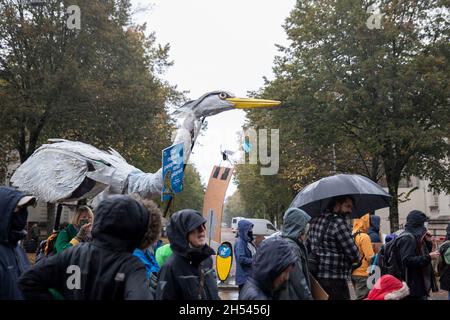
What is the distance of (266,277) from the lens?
309cm

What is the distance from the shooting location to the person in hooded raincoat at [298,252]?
375 cm

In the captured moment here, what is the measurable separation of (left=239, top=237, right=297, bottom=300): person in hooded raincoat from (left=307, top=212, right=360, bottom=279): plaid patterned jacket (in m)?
1.81

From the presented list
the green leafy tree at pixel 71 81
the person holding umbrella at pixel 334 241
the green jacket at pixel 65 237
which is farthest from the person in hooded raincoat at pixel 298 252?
the green leafy tree at pixel 71 81

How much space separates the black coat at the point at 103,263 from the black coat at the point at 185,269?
59 centimetres

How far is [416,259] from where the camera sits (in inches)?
207

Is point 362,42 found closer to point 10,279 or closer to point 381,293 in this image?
point 381,293

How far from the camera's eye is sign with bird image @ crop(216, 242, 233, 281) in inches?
428

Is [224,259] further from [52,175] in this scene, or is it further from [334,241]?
[334,241]

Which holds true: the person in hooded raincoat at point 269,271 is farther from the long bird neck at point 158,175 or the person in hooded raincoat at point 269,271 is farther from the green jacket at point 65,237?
the long bird neck at point 158,175

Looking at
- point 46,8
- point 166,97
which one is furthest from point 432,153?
point 46,8

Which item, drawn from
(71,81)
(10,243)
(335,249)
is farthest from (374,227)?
(71,81)

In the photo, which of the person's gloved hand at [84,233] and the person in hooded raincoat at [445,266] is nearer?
the person's gloved hand at [84,233]

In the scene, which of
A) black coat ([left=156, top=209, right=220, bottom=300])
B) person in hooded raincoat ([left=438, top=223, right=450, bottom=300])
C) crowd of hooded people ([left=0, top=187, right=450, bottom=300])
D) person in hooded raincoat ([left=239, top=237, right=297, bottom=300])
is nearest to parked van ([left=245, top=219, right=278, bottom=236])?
person in hooded raincoat ([left=438, top=223, right=450, bottom=300])

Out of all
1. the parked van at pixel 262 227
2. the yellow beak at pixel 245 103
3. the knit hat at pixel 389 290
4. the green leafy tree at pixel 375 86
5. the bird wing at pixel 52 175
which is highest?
the green leafy tree at pixel 375 86
